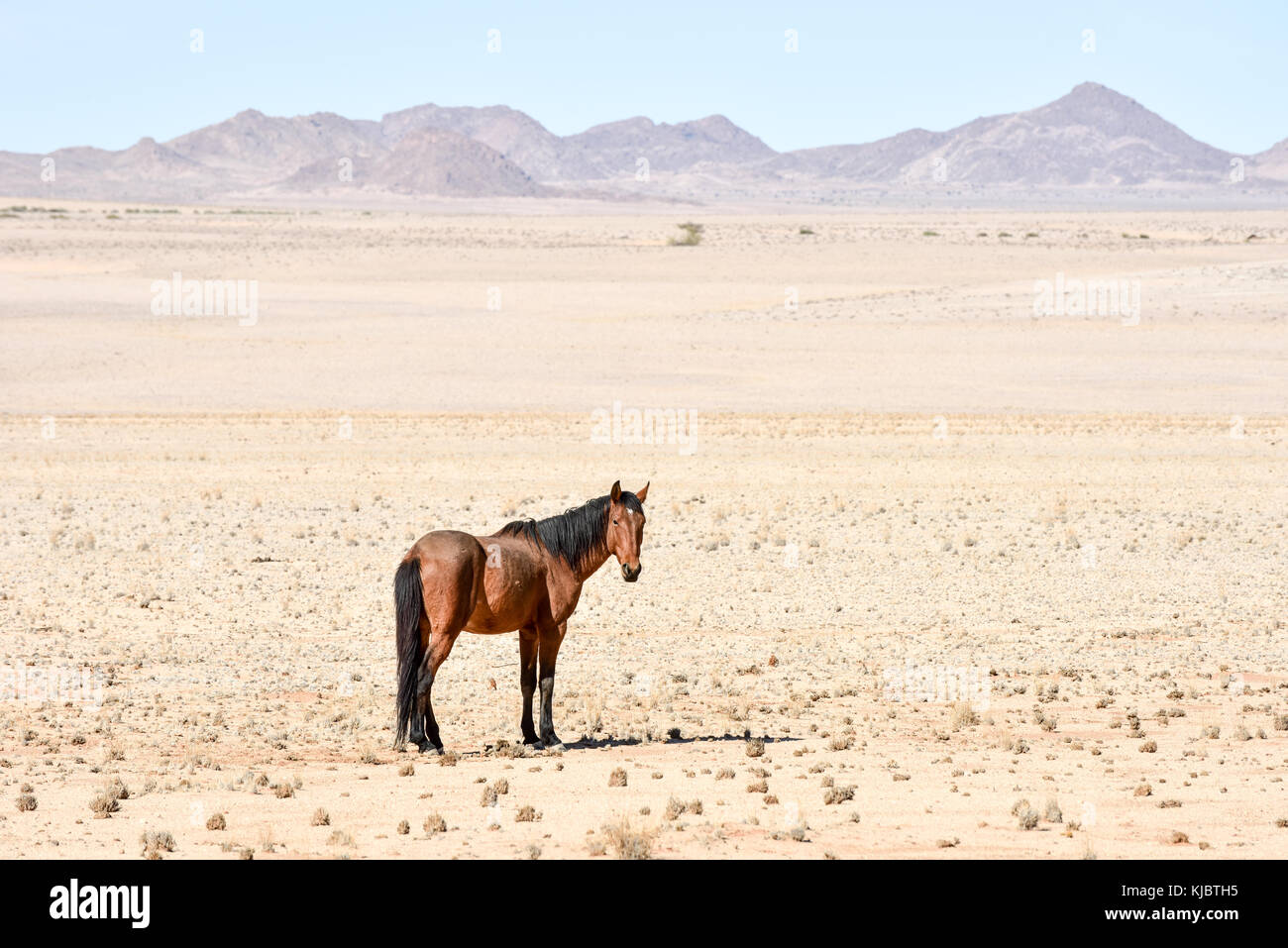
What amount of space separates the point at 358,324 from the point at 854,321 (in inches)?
741

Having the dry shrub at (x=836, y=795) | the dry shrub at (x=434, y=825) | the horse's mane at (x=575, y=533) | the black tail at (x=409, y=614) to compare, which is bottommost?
the dry shrub at (x=836, y=795)

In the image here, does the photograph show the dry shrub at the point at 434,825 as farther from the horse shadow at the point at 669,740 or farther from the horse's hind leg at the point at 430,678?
the horse shadow at the point at 669,740

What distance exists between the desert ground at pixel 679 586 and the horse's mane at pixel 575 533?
1.50 meters

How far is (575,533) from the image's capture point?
36.2 feet

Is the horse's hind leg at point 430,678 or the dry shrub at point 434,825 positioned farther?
the horse's hind leg at point 430,678

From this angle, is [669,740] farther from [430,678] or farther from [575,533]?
[430,678]

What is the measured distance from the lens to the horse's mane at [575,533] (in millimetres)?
10969

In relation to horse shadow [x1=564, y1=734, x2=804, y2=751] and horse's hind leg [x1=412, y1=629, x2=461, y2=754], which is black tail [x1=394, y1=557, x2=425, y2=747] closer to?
horse's hind leg [x1=412, y1=629, x2=461, y2=754]

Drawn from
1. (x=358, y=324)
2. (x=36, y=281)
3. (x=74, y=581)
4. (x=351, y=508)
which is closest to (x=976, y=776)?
(x=74, y=581)

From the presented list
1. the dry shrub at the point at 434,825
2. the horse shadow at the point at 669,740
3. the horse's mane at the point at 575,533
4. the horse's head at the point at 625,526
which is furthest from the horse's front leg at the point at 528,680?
the dry shrub at the point at 434,825

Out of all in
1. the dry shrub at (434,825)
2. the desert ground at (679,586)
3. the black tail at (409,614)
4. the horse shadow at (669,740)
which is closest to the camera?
the dry shrub at (434,825)

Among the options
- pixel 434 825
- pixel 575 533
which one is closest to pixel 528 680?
pixel 575 533

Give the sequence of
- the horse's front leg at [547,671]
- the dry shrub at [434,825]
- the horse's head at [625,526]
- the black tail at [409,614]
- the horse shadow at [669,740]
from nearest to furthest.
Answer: the dry shrub at [434,825] → the black tail at [409,614] → the horse's head at [625,526] → the horse's front leg at [547,671] → the horse shadow at [669,740]

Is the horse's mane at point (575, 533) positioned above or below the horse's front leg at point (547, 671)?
above
